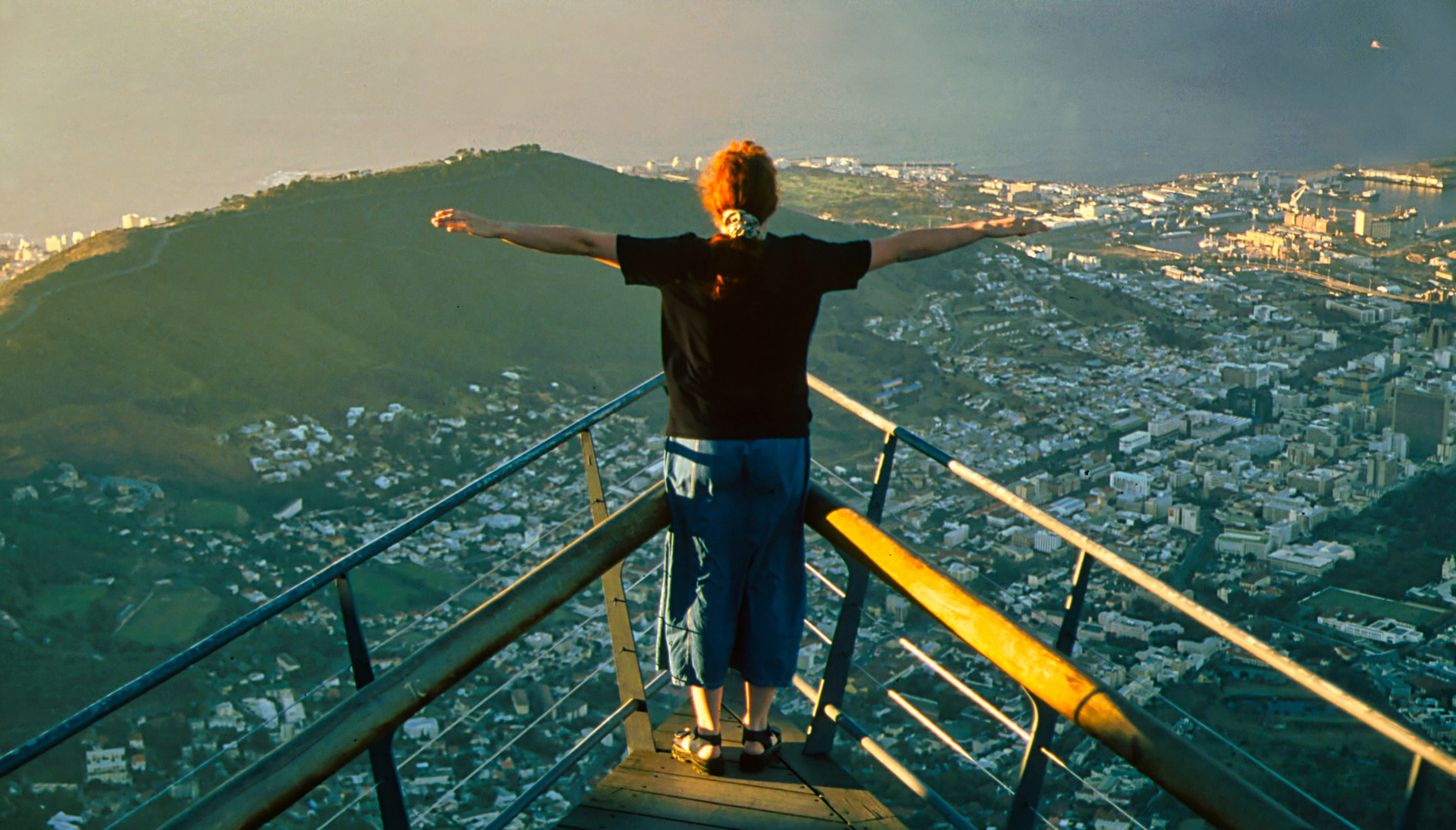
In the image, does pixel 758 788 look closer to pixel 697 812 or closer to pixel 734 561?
pixel 697 812

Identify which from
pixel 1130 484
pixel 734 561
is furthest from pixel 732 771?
pixel 1130 484

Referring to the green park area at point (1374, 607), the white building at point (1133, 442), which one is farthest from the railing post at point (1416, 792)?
the white building at point (1133, 442)

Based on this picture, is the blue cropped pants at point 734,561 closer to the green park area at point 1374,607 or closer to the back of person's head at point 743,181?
the back of person's head at point 743,181

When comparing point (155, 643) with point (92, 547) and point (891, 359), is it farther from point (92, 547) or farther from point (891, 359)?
point (891, 359)

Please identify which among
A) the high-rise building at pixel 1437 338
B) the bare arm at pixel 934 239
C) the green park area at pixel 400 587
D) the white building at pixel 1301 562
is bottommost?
the white building at pixel 1301 562

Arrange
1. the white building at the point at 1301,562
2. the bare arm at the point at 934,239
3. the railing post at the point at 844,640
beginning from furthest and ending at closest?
the white building at the point at 1301,562, the railing post at the point at 844,640, the bare arm at the point at 934,239

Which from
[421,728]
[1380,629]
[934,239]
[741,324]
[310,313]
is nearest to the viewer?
[741,324]

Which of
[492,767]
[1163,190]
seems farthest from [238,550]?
[1163,190]
